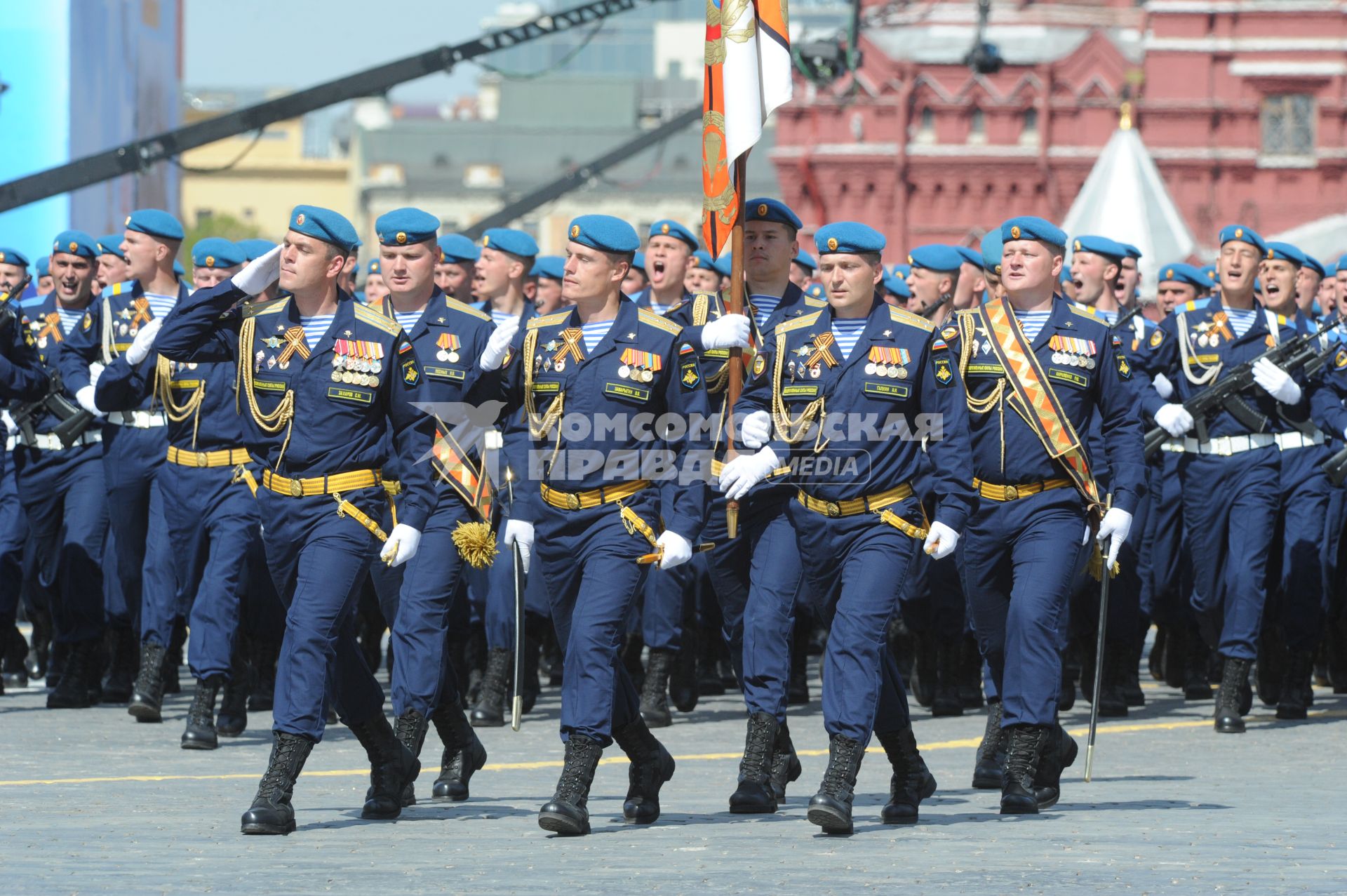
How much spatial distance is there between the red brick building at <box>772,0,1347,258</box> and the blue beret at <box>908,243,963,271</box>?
4369 centimetres

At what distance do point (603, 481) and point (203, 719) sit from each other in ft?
9.95

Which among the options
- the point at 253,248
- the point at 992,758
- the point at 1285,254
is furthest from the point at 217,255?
the point at 1285,254

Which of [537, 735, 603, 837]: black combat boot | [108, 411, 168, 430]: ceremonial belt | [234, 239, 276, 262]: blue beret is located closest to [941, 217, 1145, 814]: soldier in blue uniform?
[537, 735, 603, 837]: black combat boot

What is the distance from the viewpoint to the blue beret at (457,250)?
12.8 metres

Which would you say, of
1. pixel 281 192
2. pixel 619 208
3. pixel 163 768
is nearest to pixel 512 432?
pixel 163 768

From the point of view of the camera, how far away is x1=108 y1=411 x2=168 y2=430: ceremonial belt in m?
12.2

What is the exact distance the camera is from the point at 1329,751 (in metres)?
11.2

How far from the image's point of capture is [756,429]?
9.12m

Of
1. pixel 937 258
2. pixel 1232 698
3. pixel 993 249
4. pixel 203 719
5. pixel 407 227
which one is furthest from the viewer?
pixel 937 258

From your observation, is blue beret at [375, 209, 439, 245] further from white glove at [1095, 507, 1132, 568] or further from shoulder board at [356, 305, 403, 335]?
white glove at [1095, 507, 1132, 568]

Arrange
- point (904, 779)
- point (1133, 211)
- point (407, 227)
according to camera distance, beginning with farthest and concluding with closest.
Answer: point (1133, 211), point (407, 227), point (904, 779)

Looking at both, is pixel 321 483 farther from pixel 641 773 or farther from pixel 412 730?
pixel 641 773

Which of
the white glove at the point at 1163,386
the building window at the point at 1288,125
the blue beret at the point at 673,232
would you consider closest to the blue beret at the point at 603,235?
the blue beret at the point at 673,232

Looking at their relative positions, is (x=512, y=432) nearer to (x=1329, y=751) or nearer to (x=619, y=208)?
(x=1329, y=751)
